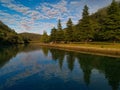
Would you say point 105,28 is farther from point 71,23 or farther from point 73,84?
point 73,84

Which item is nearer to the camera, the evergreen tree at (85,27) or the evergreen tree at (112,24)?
the evergreen tree at (112,24)

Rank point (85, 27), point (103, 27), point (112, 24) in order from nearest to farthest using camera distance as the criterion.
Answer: point (112, 24) < point (103, 27) < point (85, 27)

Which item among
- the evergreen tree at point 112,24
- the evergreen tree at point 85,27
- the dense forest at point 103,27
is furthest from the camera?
the evergreen tree at point 85,27

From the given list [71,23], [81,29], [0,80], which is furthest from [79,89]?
[71,23]

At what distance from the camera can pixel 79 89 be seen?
13391 mm

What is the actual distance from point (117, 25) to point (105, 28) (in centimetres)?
395

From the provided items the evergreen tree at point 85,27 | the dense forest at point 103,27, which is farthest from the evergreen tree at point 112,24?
the evergreen tree at point 85,27

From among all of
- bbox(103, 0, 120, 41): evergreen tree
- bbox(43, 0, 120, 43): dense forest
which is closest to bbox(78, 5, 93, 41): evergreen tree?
bbox(43, 0, 120, 43): dense forest

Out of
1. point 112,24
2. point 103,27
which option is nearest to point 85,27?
point 103,27

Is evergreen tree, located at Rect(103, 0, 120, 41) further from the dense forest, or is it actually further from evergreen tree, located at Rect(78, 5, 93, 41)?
evergreen tree, located at Rect(78, 5, 93, 41)

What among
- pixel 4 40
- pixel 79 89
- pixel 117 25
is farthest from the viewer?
pixel 4 40

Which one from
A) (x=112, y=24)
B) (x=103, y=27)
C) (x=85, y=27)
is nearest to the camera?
(x=112, y=24)

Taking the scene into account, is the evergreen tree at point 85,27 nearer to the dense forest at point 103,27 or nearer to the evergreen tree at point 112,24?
the dense forest at point 103,27

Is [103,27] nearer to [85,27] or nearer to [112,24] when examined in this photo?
[112,24]
